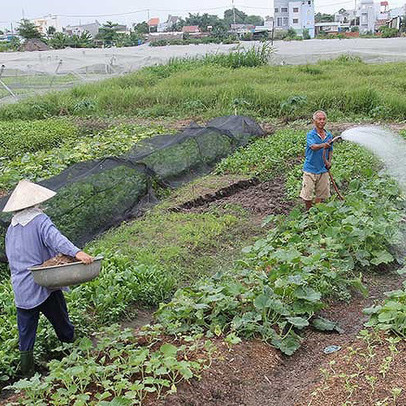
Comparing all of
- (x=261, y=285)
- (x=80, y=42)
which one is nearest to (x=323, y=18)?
(x=80, y=42)

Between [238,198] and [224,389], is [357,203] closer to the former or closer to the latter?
[238,198]

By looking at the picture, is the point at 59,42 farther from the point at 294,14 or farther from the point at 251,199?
the point at 251,199

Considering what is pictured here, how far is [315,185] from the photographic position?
7.43 meters

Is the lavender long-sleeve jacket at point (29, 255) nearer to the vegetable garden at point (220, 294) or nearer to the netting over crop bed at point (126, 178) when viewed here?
the vegetable garden at point (220, 294)

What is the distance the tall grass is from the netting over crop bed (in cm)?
361

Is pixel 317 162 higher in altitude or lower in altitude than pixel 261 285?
higher

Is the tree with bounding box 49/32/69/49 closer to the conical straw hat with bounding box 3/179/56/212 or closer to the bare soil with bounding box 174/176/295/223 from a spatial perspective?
the bare soil with bounding box 174/176/295/223

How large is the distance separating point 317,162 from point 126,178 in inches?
99.2

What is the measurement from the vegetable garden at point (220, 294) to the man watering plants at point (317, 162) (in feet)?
0.91

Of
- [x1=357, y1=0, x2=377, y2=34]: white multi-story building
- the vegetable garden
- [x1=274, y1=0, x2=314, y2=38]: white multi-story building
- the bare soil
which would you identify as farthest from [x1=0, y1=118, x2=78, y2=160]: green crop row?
[x1=357, y1=0, x2=377, y2=34]: white multi-story building

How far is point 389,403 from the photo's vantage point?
3463 millimetres

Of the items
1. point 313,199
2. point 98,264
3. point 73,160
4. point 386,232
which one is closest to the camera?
point 98,264

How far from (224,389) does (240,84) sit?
12.8m

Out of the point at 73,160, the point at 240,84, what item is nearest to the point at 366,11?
the point at 240,84
